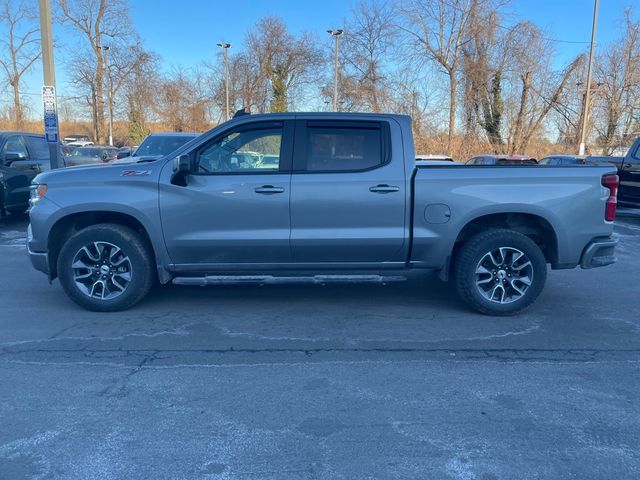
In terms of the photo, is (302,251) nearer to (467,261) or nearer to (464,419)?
(467,261)

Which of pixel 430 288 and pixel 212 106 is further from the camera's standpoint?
pixel 212 106

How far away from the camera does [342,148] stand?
5363 millimetres

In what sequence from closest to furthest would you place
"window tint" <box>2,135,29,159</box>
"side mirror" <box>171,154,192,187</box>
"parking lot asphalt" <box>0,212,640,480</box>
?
"parking lot asphalt" <box>0,212,640,480</box>
"side mirror" <box>171,154,192,187</box>
"window tint" <box>2,135,29,159</box>

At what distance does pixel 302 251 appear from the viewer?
5.34 m

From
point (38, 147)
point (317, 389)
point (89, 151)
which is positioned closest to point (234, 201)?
point (317, 389)

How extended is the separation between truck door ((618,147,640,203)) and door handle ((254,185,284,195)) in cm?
1069

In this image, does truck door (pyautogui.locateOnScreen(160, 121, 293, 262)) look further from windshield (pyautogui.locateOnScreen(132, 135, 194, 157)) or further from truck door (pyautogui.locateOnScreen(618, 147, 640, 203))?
truck door (pyautogui.locateOnScreen(618, 147, 640, 203))

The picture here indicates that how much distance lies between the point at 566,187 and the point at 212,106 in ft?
125

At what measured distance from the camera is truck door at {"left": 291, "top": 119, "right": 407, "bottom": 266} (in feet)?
17.1

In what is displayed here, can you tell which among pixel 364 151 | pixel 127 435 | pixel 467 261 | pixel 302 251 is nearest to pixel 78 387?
pixel 127 435

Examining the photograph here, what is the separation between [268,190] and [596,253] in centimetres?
336

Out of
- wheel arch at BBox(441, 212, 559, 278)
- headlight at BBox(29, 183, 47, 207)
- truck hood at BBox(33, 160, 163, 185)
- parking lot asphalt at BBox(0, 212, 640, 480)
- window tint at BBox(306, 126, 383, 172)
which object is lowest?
parking lot asphalt at BBox(0, 212, 640, 480)

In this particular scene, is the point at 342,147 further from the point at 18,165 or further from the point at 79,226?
the point at 18,165

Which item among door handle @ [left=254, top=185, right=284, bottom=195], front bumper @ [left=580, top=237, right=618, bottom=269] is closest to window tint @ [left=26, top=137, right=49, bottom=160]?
door handle @ [left=254, top=185, right=284, bottom=195]
